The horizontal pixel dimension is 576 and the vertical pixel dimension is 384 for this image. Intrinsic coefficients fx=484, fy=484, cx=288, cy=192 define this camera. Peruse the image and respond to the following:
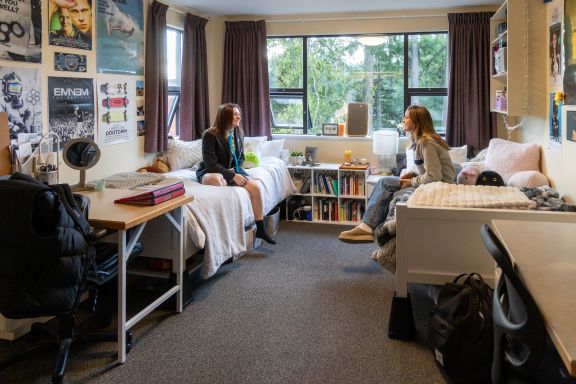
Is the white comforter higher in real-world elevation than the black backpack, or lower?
higher

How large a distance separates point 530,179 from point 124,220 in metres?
2.68

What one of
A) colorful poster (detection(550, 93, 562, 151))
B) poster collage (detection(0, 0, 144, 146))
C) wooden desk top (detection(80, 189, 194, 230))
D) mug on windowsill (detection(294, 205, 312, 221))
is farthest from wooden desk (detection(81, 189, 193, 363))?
mug on windowsill (detection(294, 205, 312, 221))

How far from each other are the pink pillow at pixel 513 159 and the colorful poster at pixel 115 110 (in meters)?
3.07

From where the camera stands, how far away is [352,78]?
5457mm

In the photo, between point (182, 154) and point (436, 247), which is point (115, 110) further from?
point (436, 247)

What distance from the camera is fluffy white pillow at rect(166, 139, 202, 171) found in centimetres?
468

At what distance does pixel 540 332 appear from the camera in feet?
3.84

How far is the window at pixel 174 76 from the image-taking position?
497cm

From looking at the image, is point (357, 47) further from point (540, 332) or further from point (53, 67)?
point (540, 332)

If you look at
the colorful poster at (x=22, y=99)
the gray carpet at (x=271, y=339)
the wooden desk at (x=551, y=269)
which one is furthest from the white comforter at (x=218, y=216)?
the wooden desk at (x=551, y=269)

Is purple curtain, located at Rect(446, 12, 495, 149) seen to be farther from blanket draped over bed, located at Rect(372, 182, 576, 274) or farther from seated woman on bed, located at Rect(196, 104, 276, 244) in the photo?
seated woman on bed, located at Rect(196, 104, 276, 244)

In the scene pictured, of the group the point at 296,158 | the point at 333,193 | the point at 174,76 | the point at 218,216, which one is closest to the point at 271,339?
the point at 218,216

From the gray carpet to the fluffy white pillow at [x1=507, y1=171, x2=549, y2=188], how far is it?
1050 millimetres

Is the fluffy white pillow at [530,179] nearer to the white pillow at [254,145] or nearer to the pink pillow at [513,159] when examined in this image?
the pink pillow at [513,159]
